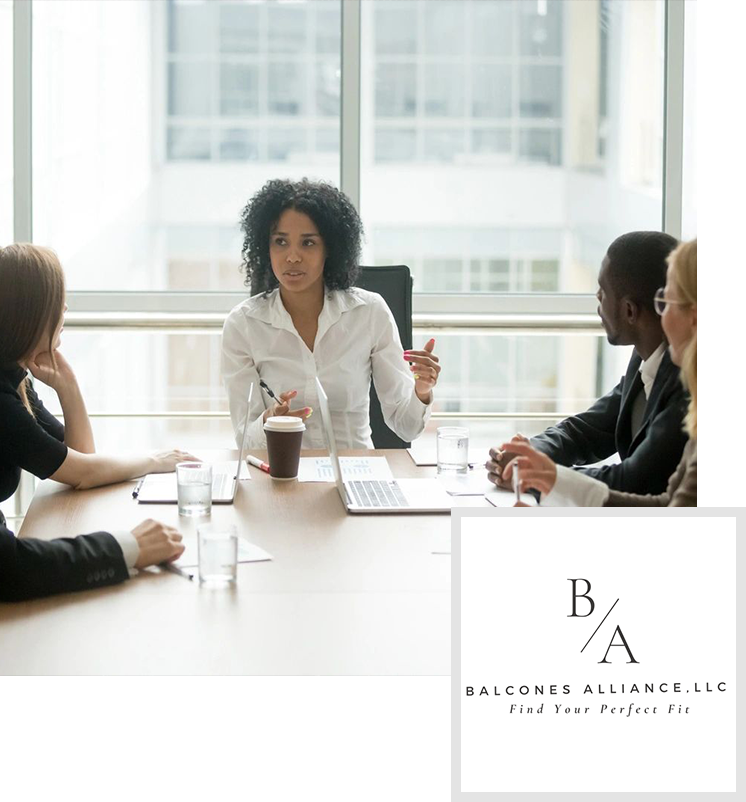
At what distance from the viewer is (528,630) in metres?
1.31

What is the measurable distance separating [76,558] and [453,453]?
1000 millimetres

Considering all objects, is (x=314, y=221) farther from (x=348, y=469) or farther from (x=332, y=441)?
(x=332, y=441)

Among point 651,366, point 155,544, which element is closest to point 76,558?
point 155,544

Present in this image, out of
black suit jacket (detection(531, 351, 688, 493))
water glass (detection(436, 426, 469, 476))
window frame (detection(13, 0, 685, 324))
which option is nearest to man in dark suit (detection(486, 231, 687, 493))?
black suit jacket (detection(531, 351, 688, 493))

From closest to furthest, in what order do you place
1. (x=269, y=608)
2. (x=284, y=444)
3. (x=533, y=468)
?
(x=269, y=608) → (x=533, y=468) → (x=284, y=444)

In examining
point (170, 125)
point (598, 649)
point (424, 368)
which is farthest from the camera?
point (170, 125)

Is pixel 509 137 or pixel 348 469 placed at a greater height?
pixel 509 137

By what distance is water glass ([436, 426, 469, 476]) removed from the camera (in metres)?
2.44

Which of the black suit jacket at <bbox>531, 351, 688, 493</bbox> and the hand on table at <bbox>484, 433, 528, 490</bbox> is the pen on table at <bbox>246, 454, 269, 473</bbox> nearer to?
the hand on table at <bbox>484, 433, 528, 490</bbox>

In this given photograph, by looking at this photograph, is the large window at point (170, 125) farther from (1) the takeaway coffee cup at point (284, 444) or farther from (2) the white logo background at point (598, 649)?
(2) the white logo background at point (598, 649)

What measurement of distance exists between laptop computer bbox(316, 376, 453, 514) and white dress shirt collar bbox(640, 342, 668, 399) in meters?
0.46

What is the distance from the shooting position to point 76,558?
165 cm

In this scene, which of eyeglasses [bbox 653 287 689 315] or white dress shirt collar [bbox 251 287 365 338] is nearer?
eyeglasses [bbox 653 287 689 315]

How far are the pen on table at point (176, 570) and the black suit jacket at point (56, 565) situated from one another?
8cm
